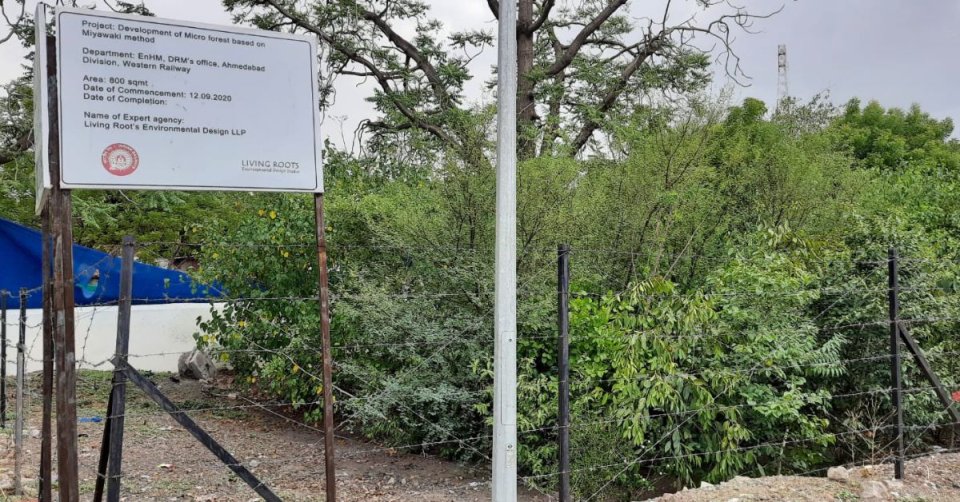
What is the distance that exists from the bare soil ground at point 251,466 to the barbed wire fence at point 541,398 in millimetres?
30

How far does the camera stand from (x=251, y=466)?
20.7ft

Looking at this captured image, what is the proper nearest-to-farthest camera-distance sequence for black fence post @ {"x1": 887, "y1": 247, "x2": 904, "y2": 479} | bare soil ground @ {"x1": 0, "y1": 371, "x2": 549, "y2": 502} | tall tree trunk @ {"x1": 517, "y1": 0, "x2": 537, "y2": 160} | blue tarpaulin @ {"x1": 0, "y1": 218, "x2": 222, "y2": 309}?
black fence post @ {"x1": 887, "y1": 247, "x2": 904, "y2": 479}
bare soil ground @ {"x1": 0, "y1": 371, "x2": 549, "y2": 502}
blue tarpaulin @ {"x1": 0, "y1": 218, "x2": 222, "y2": 309}
tall tree trunk @ {"x1": 517, "y1": 0, "x2": 537, "y2": 160}

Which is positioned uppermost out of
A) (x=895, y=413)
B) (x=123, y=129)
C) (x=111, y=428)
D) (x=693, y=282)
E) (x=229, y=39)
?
(x=229, y=39)

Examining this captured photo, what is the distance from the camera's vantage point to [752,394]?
5262 millimetres

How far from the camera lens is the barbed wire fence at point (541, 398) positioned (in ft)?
17.5

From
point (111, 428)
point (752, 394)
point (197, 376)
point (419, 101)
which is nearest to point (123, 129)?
point (111, 428)

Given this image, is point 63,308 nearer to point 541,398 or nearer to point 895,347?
point 541,398

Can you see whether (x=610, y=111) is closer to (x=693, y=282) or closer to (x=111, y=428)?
(x=693, y=282)

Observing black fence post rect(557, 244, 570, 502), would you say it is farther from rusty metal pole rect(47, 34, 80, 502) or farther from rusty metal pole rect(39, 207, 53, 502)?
rusty metal pole rect(39, 207, 53, 502)

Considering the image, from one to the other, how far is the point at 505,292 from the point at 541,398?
6.87ft

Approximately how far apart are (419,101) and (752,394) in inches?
373

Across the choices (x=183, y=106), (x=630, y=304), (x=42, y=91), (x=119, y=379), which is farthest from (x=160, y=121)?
(x=630, y=304)

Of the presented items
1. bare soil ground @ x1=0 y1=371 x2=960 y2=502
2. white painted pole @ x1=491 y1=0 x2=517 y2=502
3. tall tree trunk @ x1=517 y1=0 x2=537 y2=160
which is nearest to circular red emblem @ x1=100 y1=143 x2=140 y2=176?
white painted pole @ x1=491 y1=0 x2=517 y2=502

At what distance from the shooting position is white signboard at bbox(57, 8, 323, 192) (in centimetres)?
319
